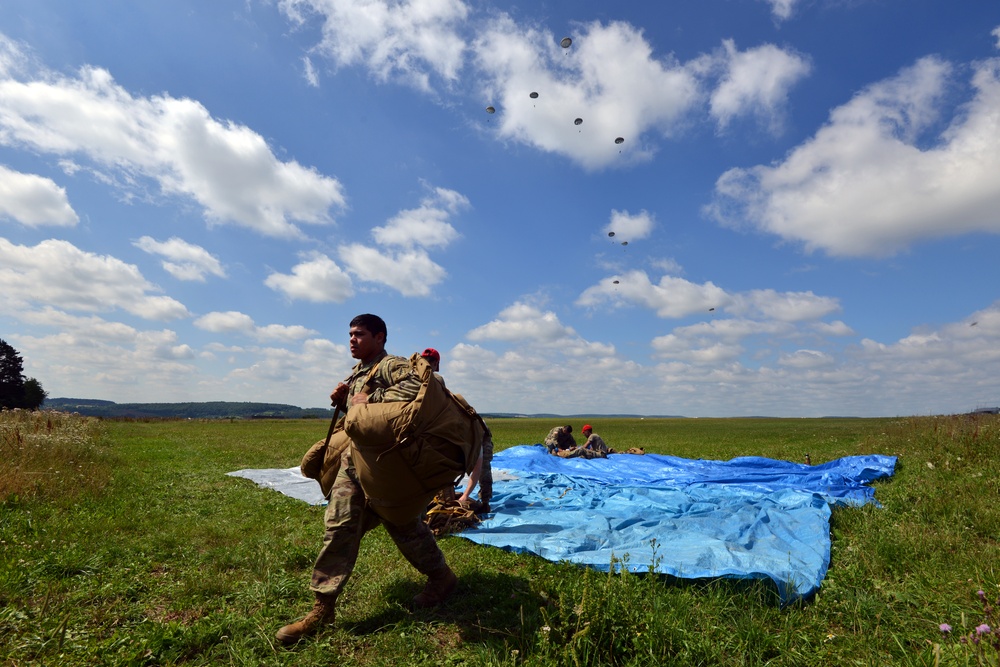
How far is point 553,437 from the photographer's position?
1691 cm

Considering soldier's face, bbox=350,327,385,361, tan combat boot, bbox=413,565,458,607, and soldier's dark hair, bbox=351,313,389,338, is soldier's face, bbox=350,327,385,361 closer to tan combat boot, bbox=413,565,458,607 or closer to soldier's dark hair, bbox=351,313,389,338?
soldier's dark hair, bbox=351,313,389,338

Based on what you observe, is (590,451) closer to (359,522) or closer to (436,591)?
(436,591)

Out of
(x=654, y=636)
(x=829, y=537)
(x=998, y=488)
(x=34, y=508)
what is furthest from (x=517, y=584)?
(x=998, y=488)

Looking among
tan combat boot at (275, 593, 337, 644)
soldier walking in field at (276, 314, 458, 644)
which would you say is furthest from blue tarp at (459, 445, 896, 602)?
tan combat boot at (275, 593, 337, 644)

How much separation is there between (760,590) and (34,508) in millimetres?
9220

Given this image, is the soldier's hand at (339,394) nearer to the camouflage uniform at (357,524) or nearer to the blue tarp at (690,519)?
the camouflage uniform at (357,524)

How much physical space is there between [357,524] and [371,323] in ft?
5.98

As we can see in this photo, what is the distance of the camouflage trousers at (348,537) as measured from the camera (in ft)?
12.6

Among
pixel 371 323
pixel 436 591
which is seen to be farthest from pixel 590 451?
pixel 371 323

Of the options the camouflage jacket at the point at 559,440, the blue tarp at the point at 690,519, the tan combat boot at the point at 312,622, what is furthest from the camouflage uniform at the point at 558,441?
the tan combat boot at the point at 312,622

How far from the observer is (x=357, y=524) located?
3.98 metres

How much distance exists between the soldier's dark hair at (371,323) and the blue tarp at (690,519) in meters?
2.86

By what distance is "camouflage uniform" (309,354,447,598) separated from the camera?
151 inches

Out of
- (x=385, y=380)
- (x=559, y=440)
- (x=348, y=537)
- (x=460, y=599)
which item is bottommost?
(x=460, y=599)
